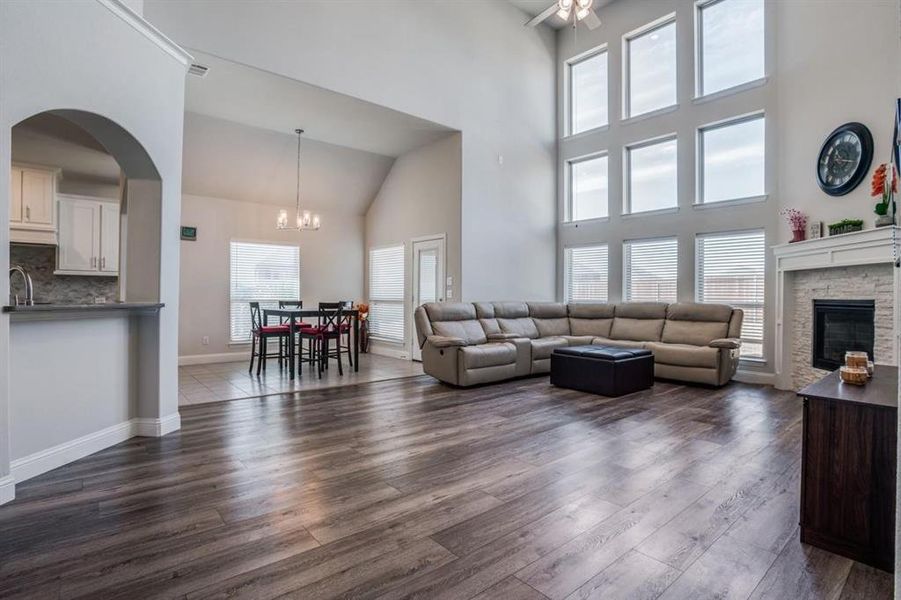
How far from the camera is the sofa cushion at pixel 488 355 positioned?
17.6 feet

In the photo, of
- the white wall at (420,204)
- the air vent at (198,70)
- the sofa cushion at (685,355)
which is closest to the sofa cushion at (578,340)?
the sofa cushion at (685,355)

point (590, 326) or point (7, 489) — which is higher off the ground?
point (590, 326)

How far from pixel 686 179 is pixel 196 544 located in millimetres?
7083

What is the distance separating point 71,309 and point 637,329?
6.36m

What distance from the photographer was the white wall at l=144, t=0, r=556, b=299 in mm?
4703

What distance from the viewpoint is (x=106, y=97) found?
305 centimetres

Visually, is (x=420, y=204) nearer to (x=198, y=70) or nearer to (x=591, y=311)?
(x=591, y=311)

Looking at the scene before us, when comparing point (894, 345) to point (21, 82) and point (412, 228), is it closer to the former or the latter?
point (412, 228)

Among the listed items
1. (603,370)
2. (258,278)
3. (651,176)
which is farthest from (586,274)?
(258,278)

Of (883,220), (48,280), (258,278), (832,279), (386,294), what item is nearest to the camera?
(883,220)

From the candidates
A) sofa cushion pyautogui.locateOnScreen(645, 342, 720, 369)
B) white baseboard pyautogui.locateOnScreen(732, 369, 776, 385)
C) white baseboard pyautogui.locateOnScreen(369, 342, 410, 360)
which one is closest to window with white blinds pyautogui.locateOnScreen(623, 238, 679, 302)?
sofa cushion pyautogui.locateOnScreen(645, 342, 720, 369)

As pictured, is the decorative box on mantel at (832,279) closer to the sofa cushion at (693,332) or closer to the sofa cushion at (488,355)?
the sofa cushion at (693,332)

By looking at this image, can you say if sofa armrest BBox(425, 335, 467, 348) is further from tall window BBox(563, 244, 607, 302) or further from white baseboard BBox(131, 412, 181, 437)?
tall window BBox(563, 244, 607, 302)

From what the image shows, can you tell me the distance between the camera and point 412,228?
7.62 metres
